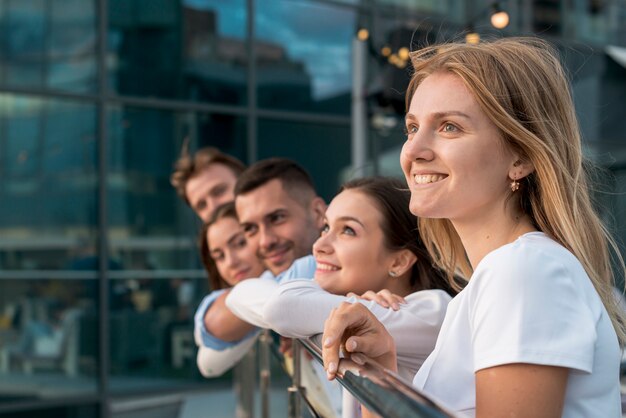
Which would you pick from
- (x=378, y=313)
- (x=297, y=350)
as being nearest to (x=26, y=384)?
(x=297, y=350)

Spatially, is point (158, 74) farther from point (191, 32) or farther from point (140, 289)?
point (140, 289)

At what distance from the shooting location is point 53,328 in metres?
7.48

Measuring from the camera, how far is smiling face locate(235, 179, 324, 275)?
9.78ft

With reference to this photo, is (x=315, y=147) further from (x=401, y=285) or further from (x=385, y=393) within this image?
(x=385, y=393)

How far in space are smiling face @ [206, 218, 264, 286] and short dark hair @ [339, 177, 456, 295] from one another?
1.20 meters

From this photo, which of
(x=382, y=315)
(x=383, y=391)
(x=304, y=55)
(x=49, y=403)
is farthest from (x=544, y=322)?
(x=304, y=55)

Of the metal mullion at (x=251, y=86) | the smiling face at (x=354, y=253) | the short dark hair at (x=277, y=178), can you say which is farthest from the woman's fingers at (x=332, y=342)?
the metal mullion at (x=251, y=86)

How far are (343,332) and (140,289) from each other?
6.74 m

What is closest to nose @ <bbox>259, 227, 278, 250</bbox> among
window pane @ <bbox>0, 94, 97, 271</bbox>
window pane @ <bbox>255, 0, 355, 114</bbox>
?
window pane @ <bbox>0, 94, 97, 271</bbox>

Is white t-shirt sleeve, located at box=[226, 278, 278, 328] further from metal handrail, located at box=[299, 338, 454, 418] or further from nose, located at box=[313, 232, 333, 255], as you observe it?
metal handrail, located at box=[299, 338, 454, 418]

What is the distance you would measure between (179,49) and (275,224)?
5599 mm

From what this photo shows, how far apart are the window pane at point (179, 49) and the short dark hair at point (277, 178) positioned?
5167 millimetres

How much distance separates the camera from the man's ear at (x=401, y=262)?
7.00ft

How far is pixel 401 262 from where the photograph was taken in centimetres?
214
